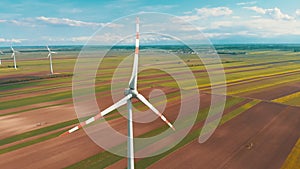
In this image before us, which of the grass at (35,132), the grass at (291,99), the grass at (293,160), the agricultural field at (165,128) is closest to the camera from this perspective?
the grass at (293,160)

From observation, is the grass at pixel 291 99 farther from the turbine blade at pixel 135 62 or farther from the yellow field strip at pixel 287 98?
the turbine blade at pixel 135 62

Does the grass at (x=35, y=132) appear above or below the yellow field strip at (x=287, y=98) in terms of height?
below

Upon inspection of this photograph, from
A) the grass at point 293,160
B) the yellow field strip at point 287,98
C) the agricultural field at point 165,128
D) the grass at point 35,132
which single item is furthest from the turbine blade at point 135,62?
the yellow field strip at point 287,98

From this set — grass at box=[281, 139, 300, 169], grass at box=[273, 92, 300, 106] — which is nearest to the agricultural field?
grass at box=[281, 139, 300, 169]

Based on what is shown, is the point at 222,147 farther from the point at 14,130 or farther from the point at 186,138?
the point at 14,130

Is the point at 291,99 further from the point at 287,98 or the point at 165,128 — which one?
the point at 165,128

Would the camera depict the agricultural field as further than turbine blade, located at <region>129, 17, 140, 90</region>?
Yes

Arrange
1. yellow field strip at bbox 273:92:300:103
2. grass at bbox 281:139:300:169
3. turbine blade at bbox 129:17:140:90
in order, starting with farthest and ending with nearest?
yellow field strip at bbox 273:92:300:103
grass at bbox 281:139:300:169
turbine blade at bbox 129:17:140:90

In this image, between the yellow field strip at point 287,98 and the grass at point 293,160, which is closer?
the grass at point 293,160

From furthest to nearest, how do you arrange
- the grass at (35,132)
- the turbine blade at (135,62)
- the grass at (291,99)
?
the grass at (291,99), the grass at (35,132), the turbine blade at (135,62)

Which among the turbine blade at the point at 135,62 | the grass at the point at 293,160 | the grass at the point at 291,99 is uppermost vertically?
the turbine blade at the point at 135,62

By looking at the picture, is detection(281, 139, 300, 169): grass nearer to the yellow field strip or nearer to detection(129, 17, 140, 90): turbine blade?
detection(129, 17, 140, 90): turbine blade

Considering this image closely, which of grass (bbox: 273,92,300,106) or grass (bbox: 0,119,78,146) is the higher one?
grass (bbox: 273,92,300,106)
